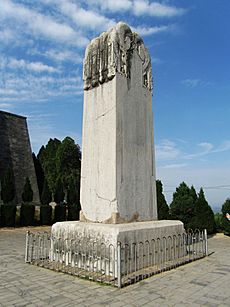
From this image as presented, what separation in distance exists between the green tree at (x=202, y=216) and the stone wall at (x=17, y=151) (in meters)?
16.6

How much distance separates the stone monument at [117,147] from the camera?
611cm

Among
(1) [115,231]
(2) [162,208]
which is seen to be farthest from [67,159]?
(1) [115,231]

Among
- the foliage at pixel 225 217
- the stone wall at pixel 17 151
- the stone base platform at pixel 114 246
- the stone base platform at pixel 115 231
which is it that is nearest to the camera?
the stone base platform at pixel 114 246

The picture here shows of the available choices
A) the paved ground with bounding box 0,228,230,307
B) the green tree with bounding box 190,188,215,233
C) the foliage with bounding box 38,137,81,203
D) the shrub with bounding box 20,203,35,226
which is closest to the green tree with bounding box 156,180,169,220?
the green tree with bounding box 190,188,215,233

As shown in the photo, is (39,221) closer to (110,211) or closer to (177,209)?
(177,209)

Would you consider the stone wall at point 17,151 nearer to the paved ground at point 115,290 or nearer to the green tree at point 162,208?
the green tree at point 162,208

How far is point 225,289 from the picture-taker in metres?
4.71

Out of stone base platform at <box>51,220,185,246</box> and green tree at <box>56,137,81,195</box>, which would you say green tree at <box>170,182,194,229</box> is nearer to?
stone base platform at <box>51,220,185,246</box>

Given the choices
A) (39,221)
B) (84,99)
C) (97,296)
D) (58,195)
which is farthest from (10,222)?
(97,296)

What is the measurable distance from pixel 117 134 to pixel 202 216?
9.60 m

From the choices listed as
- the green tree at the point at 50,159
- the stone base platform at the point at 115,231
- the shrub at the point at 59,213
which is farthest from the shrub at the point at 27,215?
the green tree at the point at 50,159

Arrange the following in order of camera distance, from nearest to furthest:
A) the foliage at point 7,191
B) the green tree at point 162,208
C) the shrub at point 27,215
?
the green tree at point 162,208, the shrub at point 27,215, the foliage at point 7,191

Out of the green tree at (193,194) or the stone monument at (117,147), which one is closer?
the stone monument at (117,147)

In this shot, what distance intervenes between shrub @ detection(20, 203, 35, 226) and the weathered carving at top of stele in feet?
43.9
